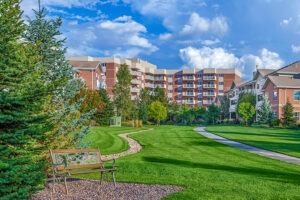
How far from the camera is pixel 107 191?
7773 mm

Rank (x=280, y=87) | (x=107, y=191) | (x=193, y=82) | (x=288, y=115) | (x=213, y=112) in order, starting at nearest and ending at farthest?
(x=107, y=191), (x=288, y=115), (x=280, y=87), (x=213, y=112), (x=193, y=82)

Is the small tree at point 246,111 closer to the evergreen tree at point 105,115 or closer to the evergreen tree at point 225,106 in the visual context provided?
the evergreen tree at point 225,106

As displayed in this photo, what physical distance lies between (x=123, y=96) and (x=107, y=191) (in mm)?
50528

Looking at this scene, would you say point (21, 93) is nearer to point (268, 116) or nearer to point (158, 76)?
point (268, 116)

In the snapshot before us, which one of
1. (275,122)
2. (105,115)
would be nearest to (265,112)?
(275,122)

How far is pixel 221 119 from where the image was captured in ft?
247

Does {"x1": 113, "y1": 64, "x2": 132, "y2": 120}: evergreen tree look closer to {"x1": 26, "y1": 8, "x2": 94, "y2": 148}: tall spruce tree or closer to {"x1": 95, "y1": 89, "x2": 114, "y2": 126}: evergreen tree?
{"x1": 95, "y1": 89, "x2": 114, "y2": 126}: evergreen tree

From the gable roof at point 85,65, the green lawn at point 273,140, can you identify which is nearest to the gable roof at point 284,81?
the green lawn at point 273,140

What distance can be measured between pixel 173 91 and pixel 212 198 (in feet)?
300

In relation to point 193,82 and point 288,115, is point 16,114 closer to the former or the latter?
point 288,115

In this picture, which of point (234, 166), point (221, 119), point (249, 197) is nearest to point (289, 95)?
point (221, 119)

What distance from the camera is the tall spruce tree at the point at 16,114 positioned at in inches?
239

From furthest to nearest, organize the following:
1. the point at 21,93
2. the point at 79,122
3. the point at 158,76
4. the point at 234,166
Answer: the point at 158,76 → the point at 234,166 → the point at 79,122 → the point at 21,93

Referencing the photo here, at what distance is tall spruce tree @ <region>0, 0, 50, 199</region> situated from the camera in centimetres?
607
